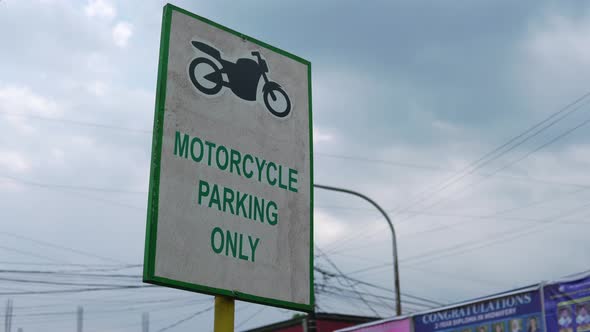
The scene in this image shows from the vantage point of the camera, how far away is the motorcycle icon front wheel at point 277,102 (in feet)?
19.4

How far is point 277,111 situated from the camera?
596 cm

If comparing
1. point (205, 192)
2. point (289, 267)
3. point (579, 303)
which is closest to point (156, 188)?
point (205, 192)

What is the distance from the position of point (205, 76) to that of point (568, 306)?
1111 centimetres

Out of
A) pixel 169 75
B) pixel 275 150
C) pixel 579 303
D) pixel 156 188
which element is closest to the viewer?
pixel 156 188

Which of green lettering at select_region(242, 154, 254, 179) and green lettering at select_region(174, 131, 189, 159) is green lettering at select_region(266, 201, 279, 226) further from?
green lettering at select_region(174, 131, 189, 159)

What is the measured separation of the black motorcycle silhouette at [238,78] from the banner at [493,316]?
10782mm

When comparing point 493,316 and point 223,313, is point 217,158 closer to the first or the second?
point 223,313

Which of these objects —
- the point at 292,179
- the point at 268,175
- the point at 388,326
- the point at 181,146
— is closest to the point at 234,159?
the point at 268,175

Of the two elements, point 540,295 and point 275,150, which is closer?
point 275,150

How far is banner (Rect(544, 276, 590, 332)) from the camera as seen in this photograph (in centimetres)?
1436

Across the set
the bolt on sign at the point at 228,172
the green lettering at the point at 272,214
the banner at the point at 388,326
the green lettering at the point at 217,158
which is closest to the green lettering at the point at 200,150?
the bolt on sign at the point at 228,172

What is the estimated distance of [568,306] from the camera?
14.7m

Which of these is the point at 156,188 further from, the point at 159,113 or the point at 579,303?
the point at 579,303

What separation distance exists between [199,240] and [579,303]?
11077mm
